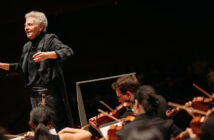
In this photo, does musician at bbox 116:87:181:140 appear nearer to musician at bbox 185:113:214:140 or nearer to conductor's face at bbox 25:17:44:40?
musician at bbox 185:113:214:140

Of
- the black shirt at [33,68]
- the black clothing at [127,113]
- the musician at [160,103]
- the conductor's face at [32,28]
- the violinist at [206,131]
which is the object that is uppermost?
the conductor's face at [32,28]

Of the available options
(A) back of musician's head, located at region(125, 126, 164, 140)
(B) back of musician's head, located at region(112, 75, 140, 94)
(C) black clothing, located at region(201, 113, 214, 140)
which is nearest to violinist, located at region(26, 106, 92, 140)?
(B) back of musician's head, located at region(112, 75, 140, 94)

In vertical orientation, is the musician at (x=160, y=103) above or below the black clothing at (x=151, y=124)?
above

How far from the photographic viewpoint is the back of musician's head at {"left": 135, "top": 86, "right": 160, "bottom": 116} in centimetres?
196

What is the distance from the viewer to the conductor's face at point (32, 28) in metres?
3.00

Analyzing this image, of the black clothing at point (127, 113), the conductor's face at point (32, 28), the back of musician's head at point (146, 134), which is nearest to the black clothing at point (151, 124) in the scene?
the back of musician's head at point (146, 134)

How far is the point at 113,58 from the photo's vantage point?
653 cm

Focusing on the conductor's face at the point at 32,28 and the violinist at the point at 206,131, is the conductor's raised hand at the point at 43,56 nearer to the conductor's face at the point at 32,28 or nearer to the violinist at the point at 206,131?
the conductor's face at the point at 32,28

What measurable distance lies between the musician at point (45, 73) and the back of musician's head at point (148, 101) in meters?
1.15

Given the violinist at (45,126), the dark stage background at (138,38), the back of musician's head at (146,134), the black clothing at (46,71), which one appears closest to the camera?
the back of musician's head at (146,134)

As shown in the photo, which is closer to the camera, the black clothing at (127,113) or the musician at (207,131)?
the musician at (207,131)

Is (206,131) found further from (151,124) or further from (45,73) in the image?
(45,73)

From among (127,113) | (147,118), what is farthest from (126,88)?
(147,118)

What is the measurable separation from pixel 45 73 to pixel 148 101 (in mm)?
1324
